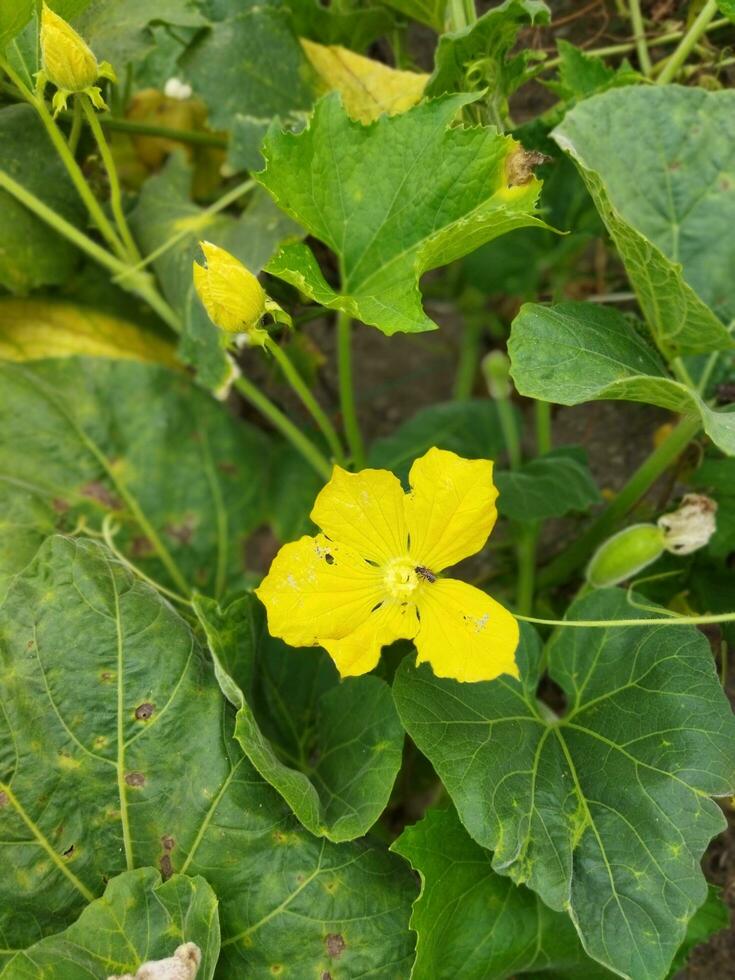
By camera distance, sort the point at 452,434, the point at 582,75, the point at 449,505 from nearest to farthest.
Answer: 1. the point at 449,505
2. the point at 582,75
3. the point at 452,434

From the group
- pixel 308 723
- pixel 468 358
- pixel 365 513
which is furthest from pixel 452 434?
pixel 365 513

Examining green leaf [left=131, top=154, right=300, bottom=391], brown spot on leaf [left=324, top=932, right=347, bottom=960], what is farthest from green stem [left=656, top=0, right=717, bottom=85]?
brown spot on leaf [left=324, top=932, right=347, bottom=960]

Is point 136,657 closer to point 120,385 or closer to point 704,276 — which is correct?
point 120,385

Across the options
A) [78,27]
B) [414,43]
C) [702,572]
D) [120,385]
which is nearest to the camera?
[78,27]

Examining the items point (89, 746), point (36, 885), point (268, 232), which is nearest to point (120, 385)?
point (268, 232)

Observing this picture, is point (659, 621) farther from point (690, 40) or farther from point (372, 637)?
point (690, 40)

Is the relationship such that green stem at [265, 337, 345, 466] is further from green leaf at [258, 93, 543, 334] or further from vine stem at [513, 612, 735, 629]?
vine stem at [513, 612, 735, 629]
